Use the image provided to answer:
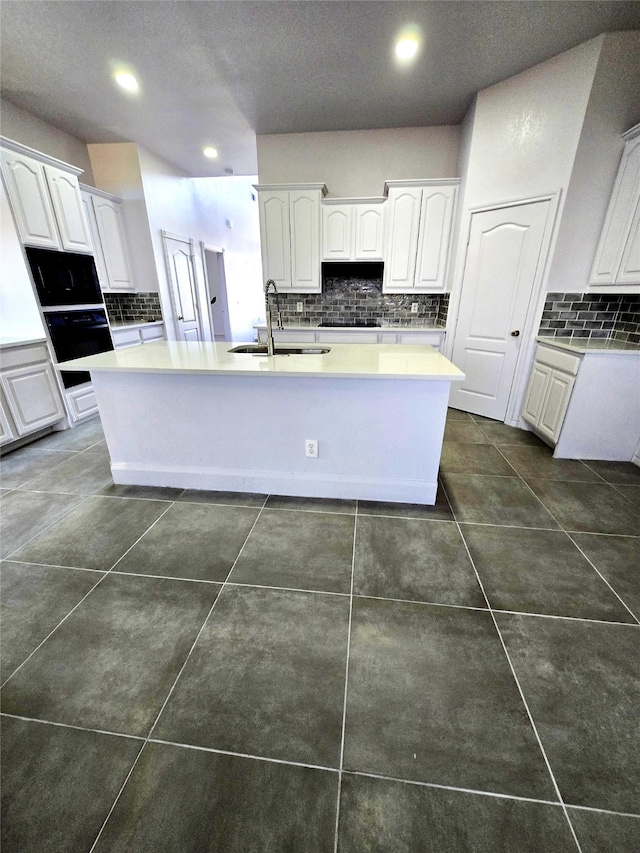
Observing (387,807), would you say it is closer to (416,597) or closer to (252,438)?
(416,597)

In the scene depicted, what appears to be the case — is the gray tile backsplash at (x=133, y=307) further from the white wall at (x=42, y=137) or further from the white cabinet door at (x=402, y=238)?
the white cabinet door at (x=402, y=238)

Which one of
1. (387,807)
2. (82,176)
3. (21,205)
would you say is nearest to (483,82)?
(21,205)

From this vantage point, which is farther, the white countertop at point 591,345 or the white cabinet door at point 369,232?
the white cabinet door at point 369,232

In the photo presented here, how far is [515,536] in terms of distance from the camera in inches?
72.9

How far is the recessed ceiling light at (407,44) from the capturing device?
7.76ft

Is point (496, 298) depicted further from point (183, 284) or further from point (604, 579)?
point (183, 284)

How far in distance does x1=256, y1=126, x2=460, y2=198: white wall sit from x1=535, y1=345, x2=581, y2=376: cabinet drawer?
92.9 inches

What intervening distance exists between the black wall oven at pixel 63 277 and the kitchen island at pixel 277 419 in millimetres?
1448

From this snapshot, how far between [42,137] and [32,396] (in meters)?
2.88

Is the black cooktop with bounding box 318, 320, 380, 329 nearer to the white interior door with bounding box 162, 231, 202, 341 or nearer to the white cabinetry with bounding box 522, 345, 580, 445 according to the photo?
the white cabinetry with bounding box 522, 345, 580, 445

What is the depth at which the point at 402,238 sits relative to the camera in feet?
12.5

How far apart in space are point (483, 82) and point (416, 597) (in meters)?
4.15

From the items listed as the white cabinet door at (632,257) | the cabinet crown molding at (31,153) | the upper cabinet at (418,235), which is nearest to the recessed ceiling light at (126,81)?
the cabinet crown molding at (31,153)

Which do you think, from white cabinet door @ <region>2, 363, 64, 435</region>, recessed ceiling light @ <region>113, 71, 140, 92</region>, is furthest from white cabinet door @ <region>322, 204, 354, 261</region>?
white cabinet door @ <region>2, 363, 64, 435</region>
